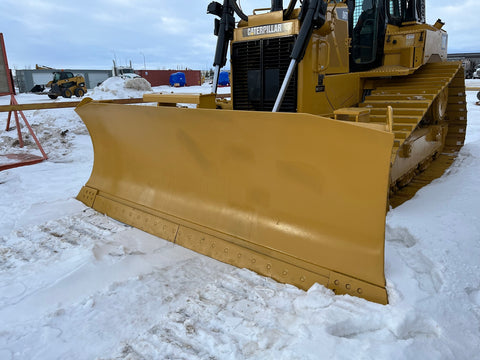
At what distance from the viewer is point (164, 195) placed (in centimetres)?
338

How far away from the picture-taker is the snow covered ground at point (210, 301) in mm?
1872

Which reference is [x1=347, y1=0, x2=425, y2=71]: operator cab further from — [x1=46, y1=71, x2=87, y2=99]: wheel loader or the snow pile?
[x1=46, y1=71, x2=87, y2=99]: wheel loader

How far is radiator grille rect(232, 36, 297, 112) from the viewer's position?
3637 millimetres

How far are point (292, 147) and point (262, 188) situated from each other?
1.48ft

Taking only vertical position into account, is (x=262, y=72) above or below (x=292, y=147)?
above

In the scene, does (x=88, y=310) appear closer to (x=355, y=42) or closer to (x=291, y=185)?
(x=291, y=185)

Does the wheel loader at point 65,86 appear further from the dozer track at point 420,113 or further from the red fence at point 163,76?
the dozer track at point 420,113

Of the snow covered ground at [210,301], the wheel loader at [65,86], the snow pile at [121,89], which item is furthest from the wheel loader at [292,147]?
the wheel loader at [65,86]

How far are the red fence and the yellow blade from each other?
106 ft

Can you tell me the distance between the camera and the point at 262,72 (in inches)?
150

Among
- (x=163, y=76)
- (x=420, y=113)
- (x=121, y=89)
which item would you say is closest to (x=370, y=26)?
(x=420, y=113)

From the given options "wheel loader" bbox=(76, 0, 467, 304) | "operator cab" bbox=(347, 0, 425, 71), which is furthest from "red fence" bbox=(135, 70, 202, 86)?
"wheel loader" bbox=(76, 0, 467, 304)

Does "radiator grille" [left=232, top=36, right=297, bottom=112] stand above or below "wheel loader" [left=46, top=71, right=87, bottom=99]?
below

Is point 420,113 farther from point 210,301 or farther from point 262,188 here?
point 210,301
